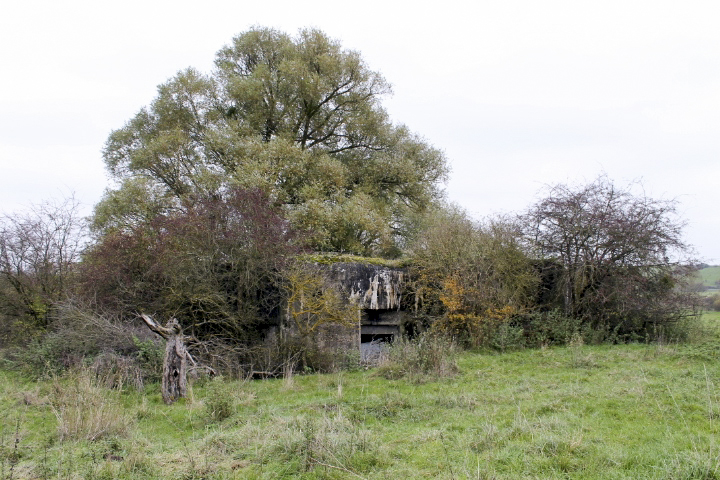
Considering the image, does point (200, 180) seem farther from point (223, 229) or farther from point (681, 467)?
point (681, 467)

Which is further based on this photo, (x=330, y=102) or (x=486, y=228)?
(x=330, y=102)

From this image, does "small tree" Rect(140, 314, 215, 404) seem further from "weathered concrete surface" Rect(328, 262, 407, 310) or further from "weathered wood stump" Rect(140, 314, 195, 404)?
"weathered concrete surface" Rect(328, 262, 407, 310)

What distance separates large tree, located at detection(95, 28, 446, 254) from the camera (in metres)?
17.5

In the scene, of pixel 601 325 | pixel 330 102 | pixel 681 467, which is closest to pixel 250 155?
pixel 330 102

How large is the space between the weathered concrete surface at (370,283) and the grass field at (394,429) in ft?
13.0

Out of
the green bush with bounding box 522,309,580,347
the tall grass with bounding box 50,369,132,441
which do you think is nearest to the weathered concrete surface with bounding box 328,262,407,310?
the green bush with bounding box 522,309,580,347

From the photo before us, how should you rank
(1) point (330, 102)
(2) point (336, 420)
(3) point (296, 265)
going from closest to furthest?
(2) point (336, 420), (3) point (296, 265), (1) point (330, 102)

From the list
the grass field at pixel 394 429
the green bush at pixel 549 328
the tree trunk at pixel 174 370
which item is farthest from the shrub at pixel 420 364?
the green bush at pixel 549 328

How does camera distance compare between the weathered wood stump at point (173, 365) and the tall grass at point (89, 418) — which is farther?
the weathered wood stump at point (173, 365)

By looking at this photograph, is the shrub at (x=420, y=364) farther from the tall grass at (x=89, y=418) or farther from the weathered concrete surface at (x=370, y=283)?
the tall grass at (x=89, y=418)

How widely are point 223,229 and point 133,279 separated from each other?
279cm

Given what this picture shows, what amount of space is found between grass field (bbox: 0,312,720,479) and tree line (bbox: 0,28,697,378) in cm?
306

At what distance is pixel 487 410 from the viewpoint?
22.2ft

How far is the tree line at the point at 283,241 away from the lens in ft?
A: 39.7
